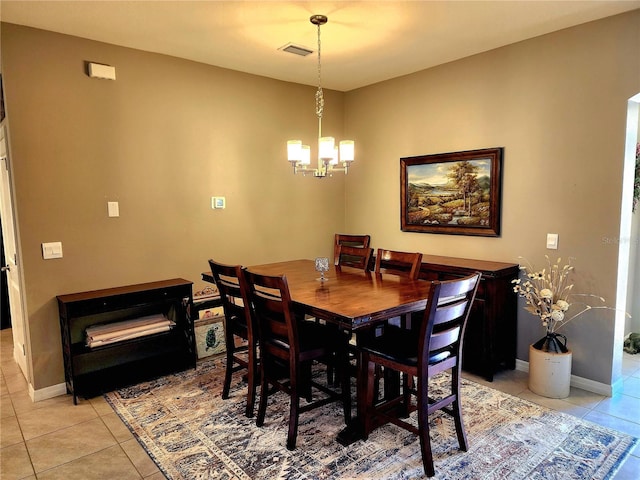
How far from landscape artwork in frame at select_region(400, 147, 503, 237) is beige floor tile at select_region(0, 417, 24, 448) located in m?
3.63

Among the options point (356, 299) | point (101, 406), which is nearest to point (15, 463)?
point (101, 406)

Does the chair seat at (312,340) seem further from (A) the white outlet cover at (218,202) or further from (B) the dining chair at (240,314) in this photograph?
(A) the white outlet cover at (218,202)

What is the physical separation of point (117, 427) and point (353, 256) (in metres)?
2.24

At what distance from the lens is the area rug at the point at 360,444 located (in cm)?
222

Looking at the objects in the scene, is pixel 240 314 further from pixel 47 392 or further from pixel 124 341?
pixel 47 392

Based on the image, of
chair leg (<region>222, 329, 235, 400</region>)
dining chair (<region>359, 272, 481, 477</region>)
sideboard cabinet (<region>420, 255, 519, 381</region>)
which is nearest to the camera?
dining chair (<region>359, 272, 481, 477</region>)

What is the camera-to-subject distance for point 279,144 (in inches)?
177

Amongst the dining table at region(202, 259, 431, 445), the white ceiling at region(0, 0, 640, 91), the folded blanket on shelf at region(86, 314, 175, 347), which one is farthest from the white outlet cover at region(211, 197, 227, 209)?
the white ceiling at region(0, 0, 640, 91)

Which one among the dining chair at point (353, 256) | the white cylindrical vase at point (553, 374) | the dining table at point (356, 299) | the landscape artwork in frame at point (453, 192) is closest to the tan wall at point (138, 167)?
the dining table at point (356, 299)

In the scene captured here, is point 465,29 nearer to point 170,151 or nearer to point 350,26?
point 350,26

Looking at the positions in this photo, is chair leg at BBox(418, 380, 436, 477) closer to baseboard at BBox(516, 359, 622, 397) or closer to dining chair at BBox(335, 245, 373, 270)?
dining chair at BBox(335, 245, 373, 270)

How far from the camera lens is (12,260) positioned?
3430mm

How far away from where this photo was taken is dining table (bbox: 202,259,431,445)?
84.1 inches

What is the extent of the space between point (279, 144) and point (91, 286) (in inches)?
90.6
